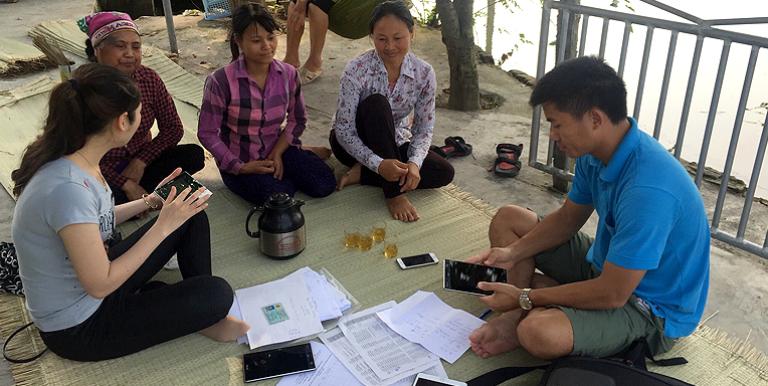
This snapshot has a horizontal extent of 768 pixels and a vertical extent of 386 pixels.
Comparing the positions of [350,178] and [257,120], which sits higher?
[257,120]

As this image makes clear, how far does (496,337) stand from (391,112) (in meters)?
1.35

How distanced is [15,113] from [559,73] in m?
3.67

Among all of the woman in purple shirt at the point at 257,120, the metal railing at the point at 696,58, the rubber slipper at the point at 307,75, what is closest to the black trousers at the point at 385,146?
the woman in purple shirt at the point at 257,120

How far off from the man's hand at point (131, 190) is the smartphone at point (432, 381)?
1.68 meters

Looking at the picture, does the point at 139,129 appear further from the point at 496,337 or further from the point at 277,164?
the point at 496,337

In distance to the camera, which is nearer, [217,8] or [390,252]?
[390,252]

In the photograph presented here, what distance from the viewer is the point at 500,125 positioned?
4375 millimetres

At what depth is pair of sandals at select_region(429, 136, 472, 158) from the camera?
150 inches

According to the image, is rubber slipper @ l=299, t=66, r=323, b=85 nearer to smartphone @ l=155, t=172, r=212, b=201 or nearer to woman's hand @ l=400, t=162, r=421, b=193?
woman's hand @ l=400, t=162, r=421, b=193

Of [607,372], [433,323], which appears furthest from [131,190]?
[607,372]

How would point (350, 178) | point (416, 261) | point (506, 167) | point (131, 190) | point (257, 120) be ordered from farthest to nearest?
point (506, 167)
point (350, 178)
point (257, 120)
point (131, 190)
point (416, 261)

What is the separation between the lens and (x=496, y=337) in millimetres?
2174

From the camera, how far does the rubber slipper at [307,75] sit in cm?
495

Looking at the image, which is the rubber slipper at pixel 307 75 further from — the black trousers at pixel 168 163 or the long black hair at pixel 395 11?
the long black hair at pixel 395 11
